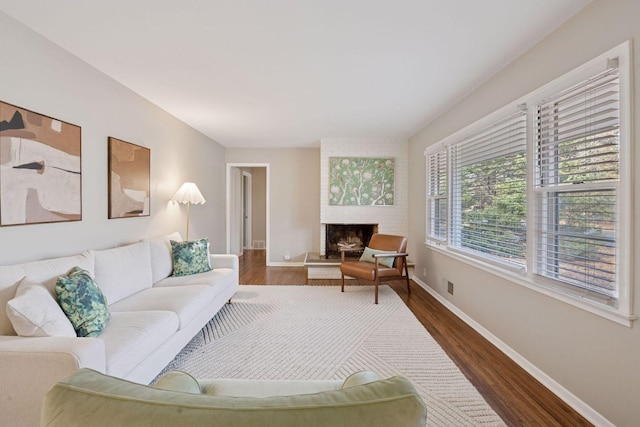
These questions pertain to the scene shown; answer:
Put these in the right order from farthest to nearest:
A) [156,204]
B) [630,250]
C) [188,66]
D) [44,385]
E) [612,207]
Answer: [156,204] < [188,66] < [612,207] < [630,250] < [44,385]

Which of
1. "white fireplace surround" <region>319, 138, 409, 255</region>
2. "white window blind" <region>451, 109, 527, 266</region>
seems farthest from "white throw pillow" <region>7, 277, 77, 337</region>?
"white fireplace surround" <region>319, 138, 409, 255</region>

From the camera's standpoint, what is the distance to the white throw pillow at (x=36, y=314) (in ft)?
4.74

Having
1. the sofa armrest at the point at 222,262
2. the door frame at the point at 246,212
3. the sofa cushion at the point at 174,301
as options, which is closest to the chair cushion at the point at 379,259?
the sofa armrest at the point at 222,262

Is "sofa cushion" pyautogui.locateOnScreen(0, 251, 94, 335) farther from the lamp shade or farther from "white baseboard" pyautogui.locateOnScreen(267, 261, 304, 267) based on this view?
"white baseboard" pyautogui.locateOnScreen(267, 261, 304, 267)

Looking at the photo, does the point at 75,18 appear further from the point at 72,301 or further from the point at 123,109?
the point at 72,301

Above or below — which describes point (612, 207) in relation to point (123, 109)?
below

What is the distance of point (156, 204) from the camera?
3.46 m

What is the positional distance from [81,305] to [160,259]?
127 cm

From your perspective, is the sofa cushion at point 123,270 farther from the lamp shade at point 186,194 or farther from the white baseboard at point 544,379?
the white baseboard at point 544,379

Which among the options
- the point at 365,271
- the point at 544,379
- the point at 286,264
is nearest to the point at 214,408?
the point at 544,379

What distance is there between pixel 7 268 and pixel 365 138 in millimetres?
4664

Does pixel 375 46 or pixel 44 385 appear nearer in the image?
pixel 44 385

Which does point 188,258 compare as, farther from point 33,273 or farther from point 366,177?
point 366,177

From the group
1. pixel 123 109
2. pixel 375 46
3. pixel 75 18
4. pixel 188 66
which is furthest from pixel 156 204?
pixel 375 46
